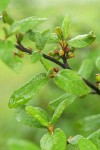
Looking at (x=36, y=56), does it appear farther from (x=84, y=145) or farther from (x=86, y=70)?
(x=86, y=70)

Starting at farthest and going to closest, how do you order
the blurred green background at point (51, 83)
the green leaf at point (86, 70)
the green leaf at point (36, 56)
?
the blurred green background at point (51, 83) → the green leaf at point (86, 70) → the green leaf at point (36, 56)

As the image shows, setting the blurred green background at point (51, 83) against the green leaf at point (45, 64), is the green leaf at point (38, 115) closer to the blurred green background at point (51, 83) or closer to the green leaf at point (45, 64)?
the green leaf at point (45, 64)

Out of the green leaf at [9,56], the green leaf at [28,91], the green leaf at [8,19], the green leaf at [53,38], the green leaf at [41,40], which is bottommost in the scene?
the green leaf at [28,91]

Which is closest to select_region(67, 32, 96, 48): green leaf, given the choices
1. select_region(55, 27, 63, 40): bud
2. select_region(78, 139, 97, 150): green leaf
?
select_region(55, 27, 63, 40): bud

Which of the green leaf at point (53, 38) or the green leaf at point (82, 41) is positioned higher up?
the green leaf at point (53, 38)

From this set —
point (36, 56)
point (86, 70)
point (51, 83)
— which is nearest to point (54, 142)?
point (36, 56)

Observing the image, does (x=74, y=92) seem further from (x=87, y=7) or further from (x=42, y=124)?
(x=87, y=7)

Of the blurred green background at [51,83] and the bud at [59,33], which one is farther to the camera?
the blurred green background at [51,83]

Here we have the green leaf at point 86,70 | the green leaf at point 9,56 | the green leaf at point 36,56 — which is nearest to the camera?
the green leaf at point 9,56

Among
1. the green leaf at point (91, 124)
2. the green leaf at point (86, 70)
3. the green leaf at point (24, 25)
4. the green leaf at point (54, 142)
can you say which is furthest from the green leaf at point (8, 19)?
the green leaf at point (91, 124)
